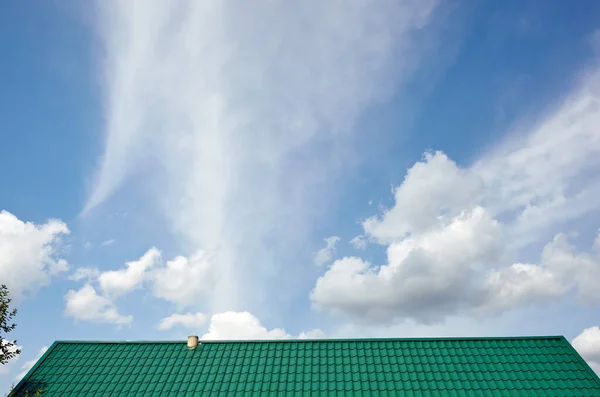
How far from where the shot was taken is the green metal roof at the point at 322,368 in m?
21.0

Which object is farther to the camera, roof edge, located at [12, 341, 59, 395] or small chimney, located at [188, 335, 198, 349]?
small chimney, located at [188, 335, 198, 349]

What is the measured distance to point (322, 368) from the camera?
2266 cm

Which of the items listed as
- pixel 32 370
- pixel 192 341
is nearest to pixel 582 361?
pixel 192 341

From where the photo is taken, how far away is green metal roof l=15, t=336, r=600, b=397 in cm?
2102

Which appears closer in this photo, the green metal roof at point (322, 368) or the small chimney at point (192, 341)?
the green metal roof at point (322, 368)

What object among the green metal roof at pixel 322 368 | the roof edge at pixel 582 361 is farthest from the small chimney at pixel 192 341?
the roof edge at pixel 582 361

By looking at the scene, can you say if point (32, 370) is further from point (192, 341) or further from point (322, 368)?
point (322, 368)

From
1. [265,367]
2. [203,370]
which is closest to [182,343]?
[203,370]

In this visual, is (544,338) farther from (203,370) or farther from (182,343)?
(182,343)

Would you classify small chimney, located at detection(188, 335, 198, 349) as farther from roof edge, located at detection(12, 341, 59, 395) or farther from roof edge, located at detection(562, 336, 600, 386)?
roof edge, located at detection(562, 336, 600, 386)

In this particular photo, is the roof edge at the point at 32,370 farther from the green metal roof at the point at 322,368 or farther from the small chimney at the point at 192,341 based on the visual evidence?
the small chimney at the point at 192,341

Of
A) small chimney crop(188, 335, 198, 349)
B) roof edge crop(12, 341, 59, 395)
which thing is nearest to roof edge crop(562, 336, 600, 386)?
small chimney crop(188, 335, 198, 349)

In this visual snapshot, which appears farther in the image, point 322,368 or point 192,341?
point 192,341

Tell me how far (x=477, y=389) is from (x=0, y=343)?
27000 millimetres
